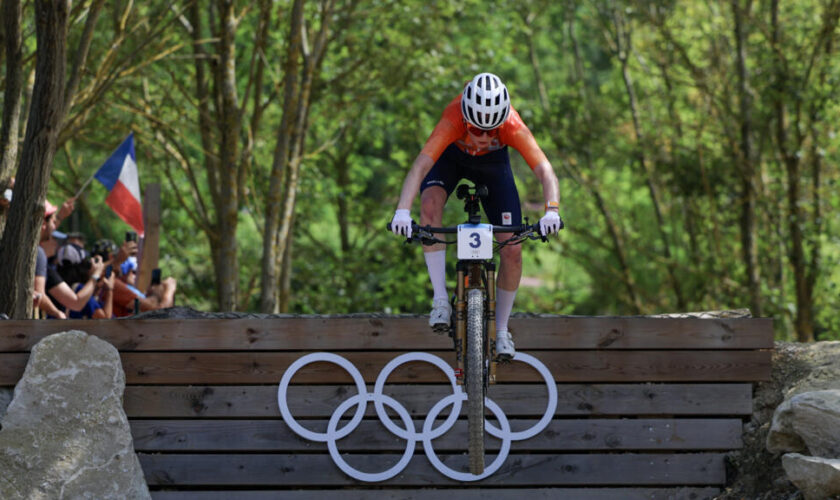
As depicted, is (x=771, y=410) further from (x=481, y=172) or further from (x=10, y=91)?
(x=10, y=91)

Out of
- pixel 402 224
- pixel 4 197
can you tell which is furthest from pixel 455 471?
pixel 4 197

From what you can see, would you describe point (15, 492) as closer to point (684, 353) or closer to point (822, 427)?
point (684, 353)

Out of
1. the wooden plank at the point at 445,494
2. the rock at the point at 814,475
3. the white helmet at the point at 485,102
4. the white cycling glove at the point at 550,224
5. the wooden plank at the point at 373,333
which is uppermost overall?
→ the white helmet at the point at 485,102

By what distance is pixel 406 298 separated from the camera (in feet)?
60.5

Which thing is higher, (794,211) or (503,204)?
(794,211)

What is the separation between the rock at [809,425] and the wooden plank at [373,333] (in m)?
0.79

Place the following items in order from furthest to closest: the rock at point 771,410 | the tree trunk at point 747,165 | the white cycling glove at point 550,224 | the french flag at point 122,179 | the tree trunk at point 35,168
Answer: the tree trunk at point 747,165 → the french flag at point 122,179 → the tree trunk at point 35,168 → the rock at point 771,410 → the white cycling glove at point 550,224

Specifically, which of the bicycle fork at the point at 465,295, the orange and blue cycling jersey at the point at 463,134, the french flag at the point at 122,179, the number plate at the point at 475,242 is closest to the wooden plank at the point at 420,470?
the bicycle fork at the point at 465,295

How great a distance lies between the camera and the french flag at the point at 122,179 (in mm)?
10250

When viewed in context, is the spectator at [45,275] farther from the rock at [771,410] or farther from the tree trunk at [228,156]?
the rock at [771,410]

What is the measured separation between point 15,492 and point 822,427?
5.09 meters

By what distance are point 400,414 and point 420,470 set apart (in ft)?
1.33

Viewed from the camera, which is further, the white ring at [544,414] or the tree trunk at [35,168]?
the tree trunk at [35,168]

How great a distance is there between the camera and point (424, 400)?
7223 millimetres
